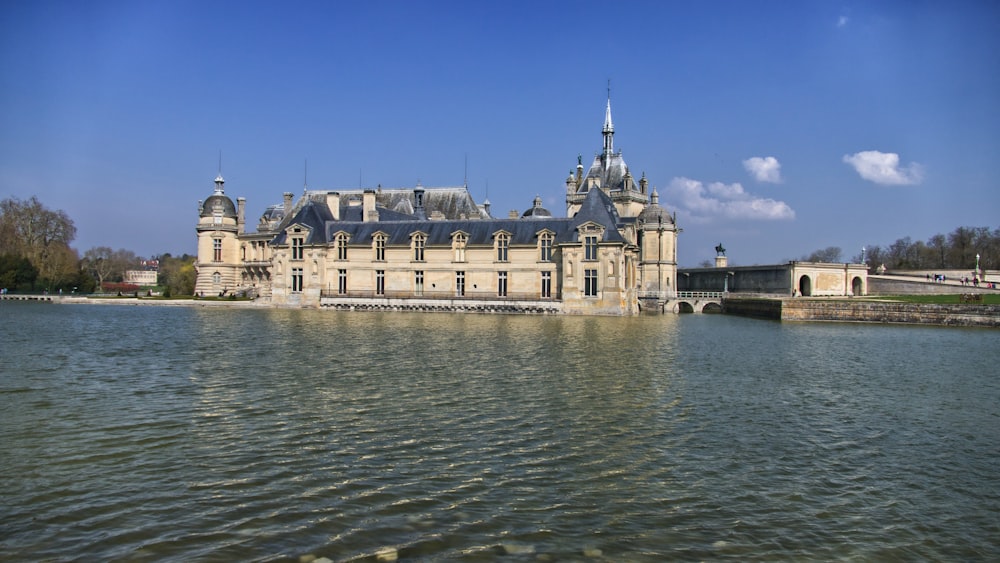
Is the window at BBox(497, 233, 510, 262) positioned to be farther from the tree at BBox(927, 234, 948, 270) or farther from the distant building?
the distant building

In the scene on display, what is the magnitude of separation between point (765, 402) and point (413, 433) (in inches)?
283

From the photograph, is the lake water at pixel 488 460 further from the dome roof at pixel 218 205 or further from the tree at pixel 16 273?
the tree at pixel 16 273

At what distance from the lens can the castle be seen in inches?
1678

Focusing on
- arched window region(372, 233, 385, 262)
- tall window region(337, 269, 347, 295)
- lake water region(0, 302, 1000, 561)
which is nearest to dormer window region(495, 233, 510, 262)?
arched window region(372, 233, 385, 262)

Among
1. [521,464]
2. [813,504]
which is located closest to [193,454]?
[521,464]

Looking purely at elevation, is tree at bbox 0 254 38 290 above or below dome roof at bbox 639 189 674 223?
below

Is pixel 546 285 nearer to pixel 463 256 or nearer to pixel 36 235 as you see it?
pixel 463 256

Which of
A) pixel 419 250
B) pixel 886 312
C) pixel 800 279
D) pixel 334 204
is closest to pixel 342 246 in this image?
pixel 334 204

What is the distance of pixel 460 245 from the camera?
46375mm

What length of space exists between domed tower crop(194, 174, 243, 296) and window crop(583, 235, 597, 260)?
32.8 meters

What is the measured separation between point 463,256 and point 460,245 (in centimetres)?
79

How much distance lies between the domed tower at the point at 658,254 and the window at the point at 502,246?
11.8 meters

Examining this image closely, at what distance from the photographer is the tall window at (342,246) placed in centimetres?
4838

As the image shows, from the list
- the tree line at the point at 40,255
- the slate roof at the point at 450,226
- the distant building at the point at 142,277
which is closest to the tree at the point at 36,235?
the tree line at the point at 40,255
